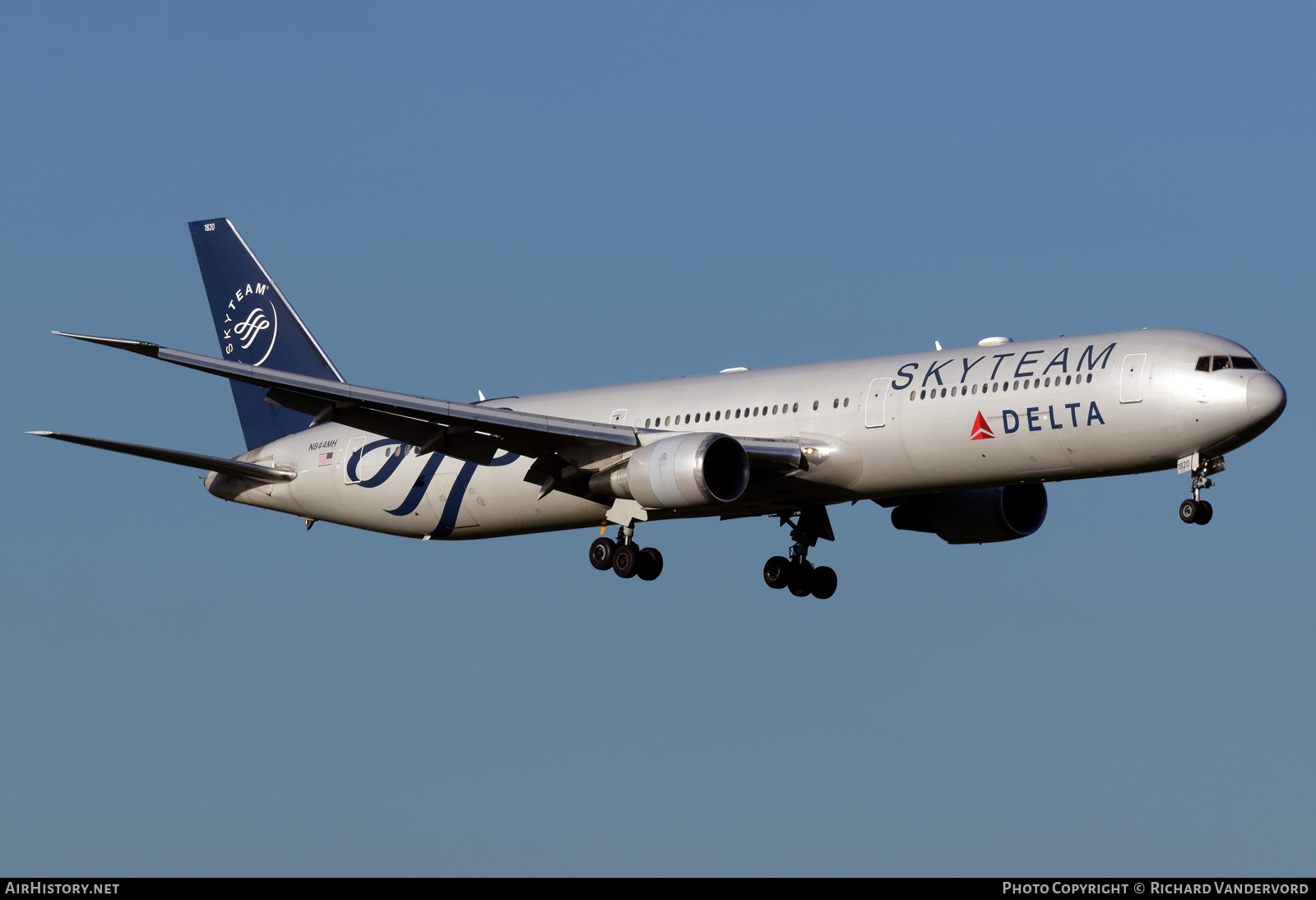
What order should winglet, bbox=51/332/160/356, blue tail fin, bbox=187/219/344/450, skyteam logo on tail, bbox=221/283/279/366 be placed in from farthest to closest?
skyteam logo on tail, bbox=221/283/279/366 → blue tail fin, bbox=187/219/344/450 → winglet, bbox=51/332/160/356

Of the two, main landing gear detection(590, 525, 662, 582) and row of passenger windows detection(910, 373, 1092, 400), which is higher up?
row of passenger windows detection(910, 373, 1092, 400)

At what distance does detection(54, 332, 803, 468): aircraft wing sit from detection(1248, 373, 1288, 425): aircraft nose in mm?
10355

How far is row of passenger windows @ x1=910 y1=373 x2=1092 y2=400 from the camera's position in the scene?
4278cm

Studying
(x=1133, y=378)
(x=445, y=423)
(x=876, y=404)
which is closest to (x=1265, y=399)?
(x=1133, y=378)

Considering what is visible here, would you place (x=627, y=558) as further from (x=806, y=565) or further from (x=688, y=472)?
(x=806, y=565)

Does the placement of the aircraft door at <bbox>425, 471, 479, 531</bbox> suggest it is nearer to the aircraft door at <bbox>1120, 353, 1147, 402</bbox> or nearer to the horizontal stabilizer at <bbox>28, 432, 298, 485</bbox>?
the horizontal stabilizer at <bbox>28, 432, 298, 485</bbox>

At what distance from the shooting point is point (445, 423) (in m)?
46.3

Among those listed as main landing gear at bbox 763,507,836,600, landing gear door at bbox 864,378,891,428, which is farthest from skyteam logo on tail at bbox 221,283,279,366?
landing gear door at bbox 864,378,891,428

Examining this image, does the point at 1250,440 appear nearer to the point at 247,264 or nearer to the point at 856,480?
the point at 856,480

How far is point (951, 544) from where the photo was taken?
5228cm

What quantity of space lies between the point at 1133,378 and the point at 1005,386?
2.85m

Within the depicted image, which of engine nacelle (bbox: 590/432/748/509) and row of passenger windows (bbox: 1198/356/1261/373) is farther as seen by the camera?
engine nacelle (bbox: 590/432/748/509)

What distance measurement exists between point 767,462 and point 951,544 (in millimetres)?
8734
